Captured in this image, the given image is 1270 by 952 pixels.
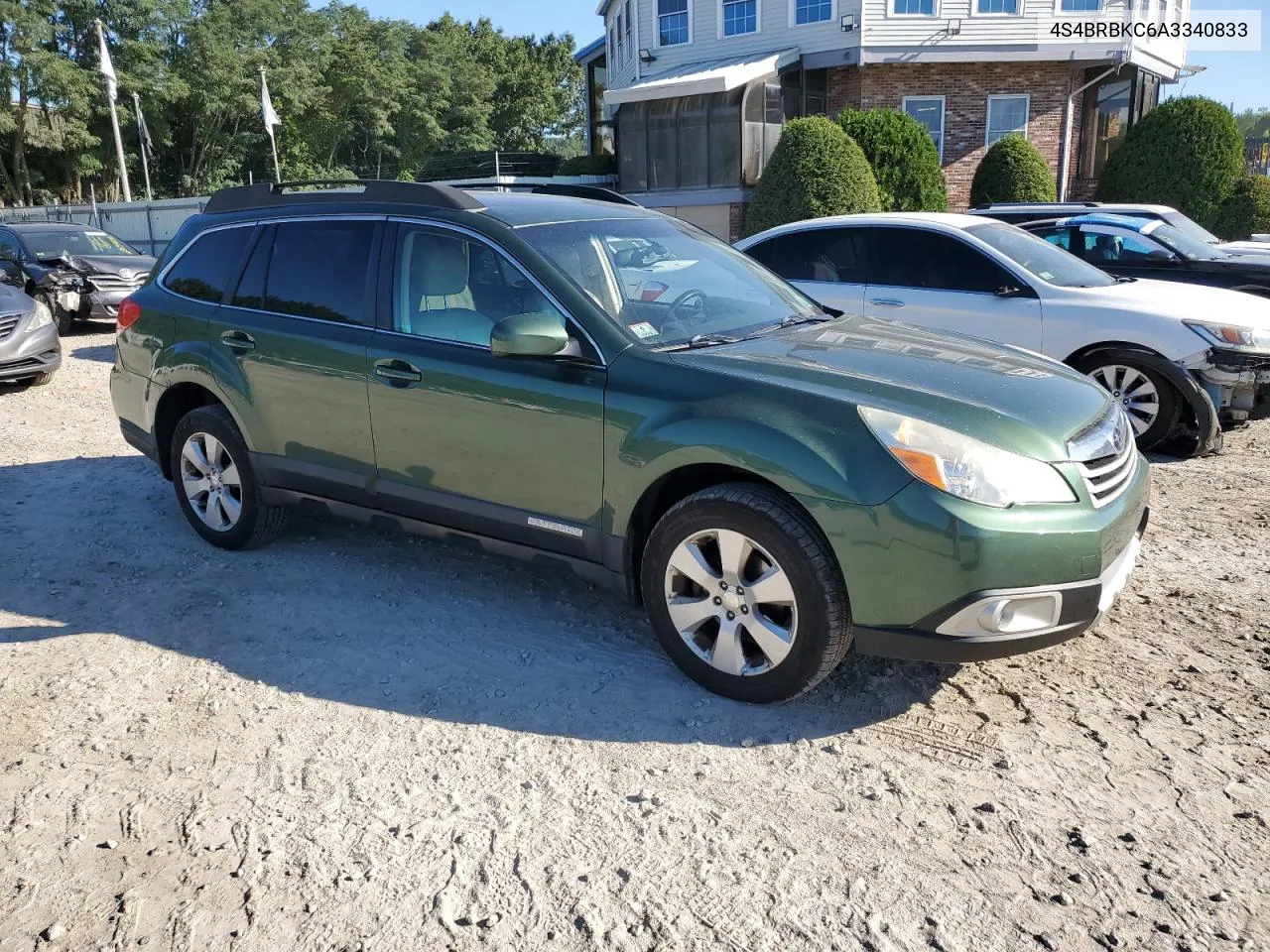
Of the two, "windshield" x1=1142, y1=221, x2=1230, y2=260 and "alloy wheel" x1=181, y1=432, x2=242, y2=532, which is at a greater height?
"windshield" x1=1142, y1=221, x2=1230, y2=260

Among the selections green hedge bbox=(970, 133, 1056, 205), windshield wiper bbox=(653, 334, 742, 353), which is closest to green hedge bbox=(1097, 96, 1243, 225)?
green hedge bbox=(970, 133, 1056, 205)

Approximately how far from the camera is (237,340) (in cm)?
501

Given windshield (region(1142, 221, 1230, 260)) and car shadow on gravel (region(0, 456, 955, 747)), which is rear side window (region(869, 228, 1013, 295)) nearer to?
windshield (region(1142, 221, 1230, 260))

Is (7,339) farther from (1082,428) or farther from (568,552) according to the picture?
(1082,428)

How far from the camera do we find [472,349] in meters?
4.19

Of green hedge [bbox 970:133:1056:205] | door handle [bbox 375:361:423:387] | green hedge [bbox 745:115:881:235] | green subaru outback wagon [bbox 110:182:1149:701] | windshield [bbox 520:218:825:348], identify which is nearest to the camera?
green subaru outback wagon [bbox 110:182:1149:701]

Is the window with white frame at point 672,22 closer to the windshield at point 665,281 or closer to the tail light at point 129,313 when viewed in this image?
the tail light at point 129,313

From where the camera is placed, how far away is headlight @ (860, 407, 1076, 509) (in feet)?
10.6

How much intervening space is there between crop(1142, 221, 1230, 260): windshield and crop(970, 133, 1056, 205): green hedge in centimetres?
1228

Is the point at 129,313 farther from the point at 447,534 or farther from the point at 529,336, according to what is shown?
the point at 529,336

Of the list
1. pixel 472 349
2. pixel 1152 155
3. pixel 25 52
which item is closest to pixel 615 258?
pixel 472 349

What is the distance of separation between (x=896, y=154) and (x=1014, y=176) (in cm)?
324

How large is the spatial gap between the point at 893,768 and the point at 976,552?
2.49ft

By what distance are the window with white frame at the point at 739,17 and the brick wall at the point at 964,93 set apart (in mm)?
2512
